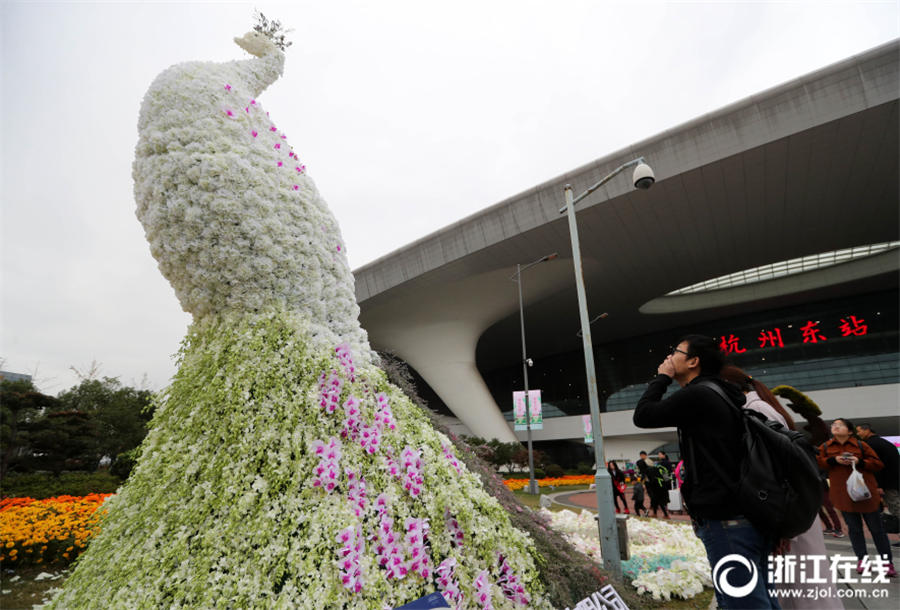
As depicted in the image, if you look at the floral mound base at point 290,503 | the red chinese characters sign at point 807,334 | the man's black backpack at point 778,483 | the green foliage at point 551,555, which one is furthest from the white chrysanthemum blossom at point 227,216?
the red chinese characters sign at point 807,334

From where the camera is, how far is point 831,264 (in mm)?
27172

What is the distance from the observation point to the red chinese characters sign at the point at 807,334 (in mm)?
27906

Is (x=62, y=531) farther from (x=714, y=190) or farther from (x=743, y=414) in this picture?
(x=714, y=190)

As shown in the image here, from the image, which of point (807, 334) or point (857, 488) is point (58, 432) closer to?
point (857, 488)

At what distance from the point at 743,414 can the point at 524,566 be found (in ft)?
4.39

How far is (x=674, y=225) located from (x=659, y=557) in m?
16.3

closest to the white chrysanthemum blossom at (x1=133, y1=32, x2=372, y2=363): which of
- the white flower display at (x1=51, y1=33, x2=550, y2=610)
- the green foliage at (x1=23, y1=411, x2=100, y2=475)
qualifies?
the white flower display at (x1=51, y1=33, x2=550, y2=610)

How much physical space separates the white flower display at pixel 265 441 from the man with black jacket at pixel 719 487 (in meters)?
0.91

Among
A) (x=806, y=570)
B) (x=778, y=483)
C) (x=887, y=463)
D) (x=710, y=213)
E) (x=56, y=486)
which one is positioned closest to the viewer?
(x=778, y=483)

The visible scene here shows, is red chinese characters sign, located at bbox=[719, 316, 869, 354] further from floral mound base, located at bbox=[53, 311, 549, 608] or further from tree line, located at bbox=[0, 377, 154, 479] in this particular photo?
tree line, located at bbox=[0, 377, 154, 479]

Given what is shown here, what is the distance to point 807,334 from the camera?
95.7 feet

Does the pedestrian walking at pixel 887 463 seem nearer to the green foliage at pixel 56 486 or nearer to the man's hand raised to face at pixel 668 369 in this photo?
the man's hand raised to face at pixel 668 369

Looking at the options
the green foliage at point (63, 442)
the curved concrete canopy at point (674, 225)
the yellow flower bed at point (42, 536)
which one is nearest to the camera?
the yellow flower bed at point (42, 536)

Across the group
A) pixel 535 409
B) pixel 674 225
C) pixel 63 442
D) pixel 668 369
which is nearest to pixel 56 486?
pixel 63 442
